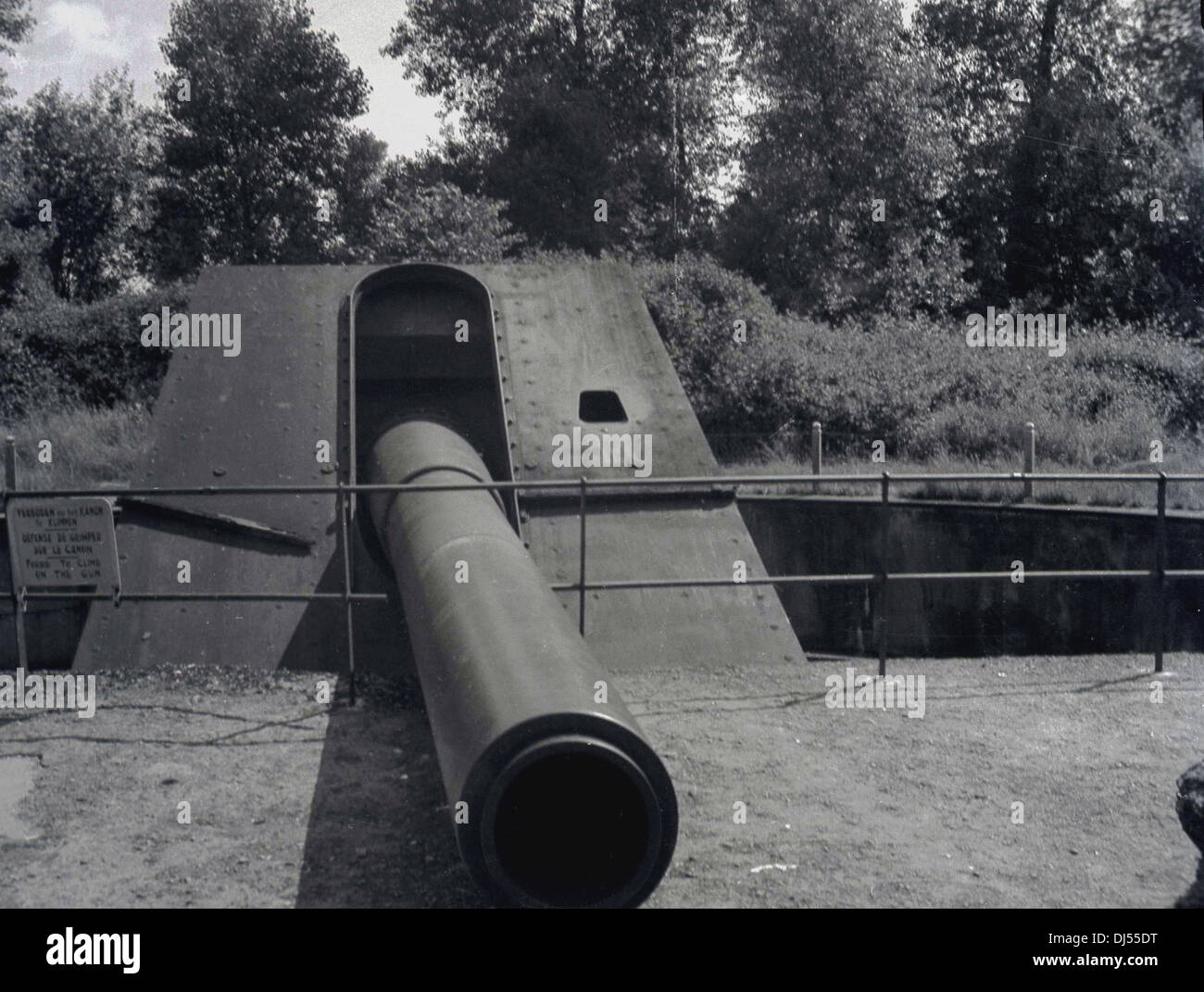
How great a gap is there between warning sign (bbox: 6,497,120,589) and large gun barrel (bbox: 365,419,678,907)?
2514 millimetres

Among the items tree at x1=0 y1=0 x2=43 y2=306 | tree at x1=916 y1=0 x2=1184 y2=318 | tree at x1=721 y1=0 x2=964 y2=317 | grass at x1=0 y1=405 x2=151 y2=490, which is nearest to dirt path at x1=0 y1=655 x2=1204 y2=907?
grass at x1=0 y1=405 x2=151 y2=490

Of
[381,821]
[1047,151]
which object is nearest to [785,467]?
[381,821]

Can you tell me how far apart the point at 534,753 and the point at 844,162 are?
2571 centimetres

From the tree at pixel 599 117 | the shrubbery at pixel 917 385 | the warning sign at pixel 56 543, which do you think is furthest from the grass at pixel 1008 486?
the tree at pixel 599 117

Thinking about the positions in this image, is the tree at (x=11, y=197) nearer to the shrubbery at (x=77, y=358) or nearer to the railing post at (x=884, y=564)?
the shrubbery at (x=77, y=358)

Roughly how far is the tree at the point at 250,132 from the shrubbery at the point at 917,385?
17.9 ft

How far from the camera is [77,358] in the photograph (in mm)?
20844

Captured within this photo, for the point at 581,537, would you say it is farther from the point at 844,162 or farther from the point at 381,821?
the point at 844,162

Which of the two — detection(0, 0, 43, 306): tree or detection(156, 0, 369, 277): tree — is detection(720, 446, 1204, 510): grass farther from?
detection(0, 0, 43, 306): tree

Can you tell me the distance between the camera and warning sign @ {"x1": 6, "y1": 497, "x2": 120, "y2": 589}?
21.0ft

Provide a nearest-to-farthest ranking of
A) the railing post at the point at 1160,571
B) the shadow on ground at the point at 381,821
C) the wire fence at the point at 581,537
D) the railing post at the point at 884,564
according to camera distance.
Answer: the shadow on ground at the point at 381,821, the wire fence at the point at 581,537, the railing post at the point at 884,564, the railing post at the point at 1160,571

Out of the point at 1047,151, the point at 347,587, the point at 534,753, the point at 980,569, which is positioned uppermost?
the point at 1047,151

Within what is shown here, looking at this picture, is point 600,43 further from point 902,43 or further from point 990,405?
point 990,405

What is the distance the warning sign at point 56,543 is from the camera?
6406 mm
